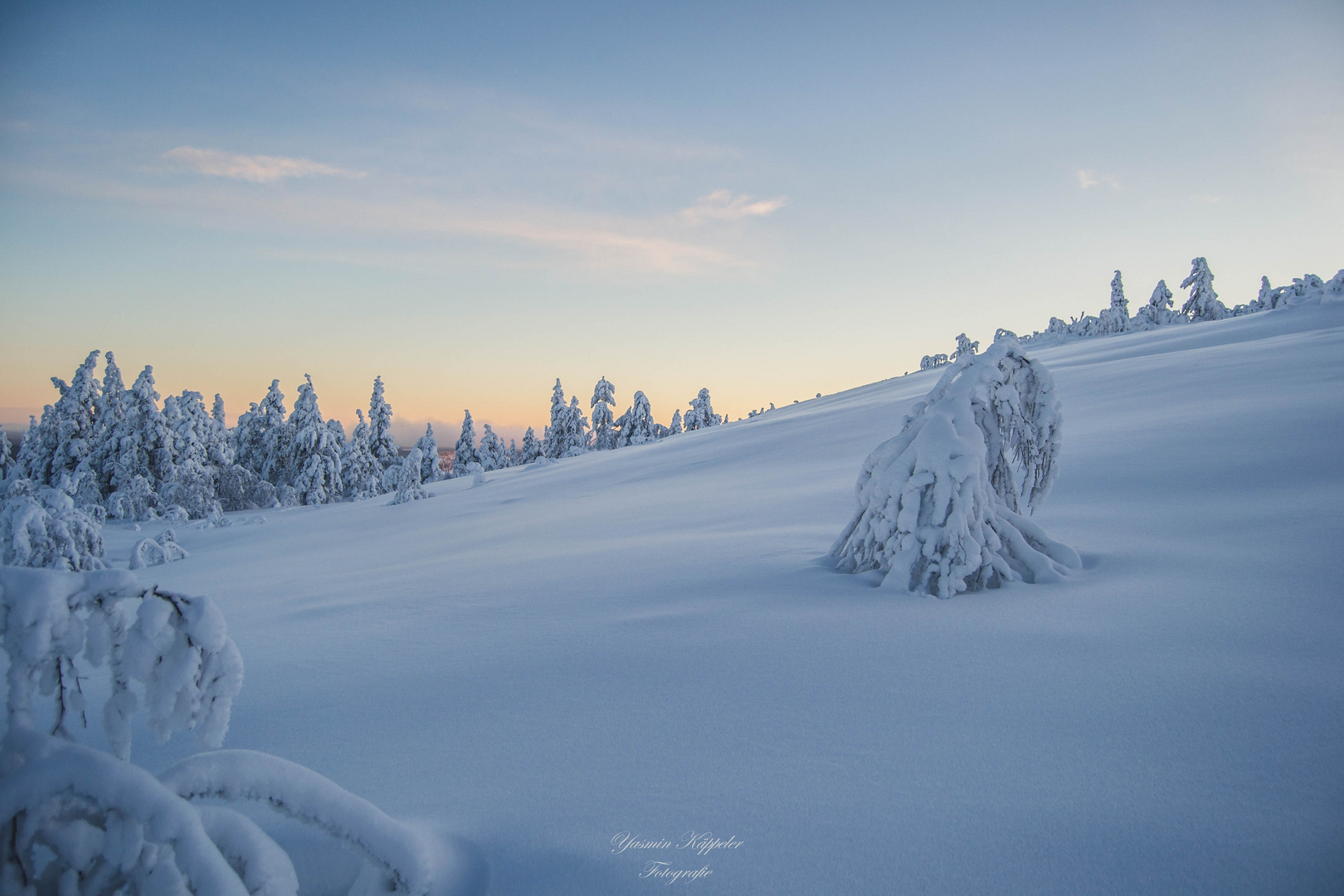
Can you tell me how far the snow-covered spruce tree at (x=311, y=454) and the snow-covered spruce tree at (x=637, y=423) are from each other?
1786 centimetres

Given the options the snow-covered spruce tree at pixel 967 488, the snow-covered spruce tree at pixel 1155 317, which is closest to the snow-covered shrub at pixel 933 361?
the snow-covered spruce tree at pixel 1155 317

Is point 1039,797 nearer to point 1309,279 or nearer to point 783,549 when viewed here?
point 783,549

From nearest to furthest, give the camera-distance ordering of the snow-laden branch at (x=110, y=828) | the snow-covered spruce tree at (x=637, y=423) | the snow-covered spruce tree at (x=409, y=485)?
1. the snow-laden branch at (x=110, y=828)
2. the snow-covered spruce tree at (x=409, y=485)
3. the snow-covered spruce tree at (x=637, y=423)

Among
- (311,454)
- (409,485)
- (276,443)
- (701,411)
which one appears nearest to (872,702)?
(409,485)

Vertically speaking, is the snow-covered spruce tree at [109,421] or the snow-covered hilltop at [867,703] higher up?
the snow-covered spruce tree at [109,421]

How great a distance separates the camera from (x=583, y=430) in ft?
151

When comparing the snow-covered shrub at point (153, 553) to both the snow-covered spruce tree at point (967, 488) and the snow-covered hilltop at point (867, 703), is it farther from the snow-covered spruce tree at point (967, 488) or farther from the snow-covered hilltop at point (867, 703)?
the snow-covered spruce tree at point (967, 488)

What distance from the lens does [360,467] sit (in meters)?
40.3

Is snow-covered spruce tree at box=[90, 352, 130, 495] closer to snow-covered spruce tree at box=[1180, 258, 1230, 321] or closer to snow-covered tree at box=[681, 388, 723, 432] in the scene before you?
snow-covered tree at box=[681, 388, 723, 432]

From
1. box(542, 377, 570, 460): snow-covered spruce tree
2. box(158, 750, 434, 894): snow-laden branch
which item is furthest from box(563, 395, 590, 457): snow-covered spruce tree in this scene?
box(158, 750, 434, 894): snow-laden branch

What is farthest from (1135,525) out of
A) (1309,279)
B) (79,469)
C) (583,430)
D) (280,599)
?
(583,430)

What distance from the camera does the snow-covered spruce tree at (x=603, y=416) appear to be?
44.7 m

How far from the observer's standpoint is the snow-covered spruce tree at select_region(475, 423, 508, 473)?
49.2m

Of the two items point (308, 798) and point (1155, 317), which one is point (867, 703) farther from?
point (1155, 317)
